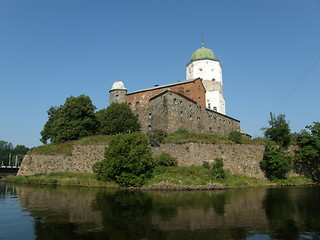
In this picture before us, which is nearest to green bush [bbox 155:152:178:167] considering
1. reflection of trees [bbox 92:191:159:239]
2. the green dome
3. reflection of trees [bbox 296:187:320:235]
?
reflection of trees [bbox 92:191:159:239]

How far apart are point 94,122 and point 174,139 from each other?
1634cm

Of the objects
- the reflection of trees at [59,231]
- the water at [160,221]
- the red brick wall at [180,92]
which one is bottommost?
the water at [160,221]

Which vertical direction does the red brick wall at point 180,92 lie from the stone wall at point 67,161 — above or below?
above

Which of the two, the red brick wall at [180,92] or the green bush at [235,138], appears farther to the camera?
the red brick wall at [180,92]

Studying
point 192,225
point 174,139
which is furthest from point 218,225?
point 174,139

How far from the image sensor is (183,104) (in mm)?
41219

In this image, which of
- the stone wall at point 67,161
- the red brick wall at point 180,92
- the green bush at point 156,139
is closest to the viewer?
the green bush at point 156,139

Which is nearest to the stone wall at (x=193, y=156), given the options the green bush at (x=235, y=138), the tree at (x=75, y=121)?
the green bush at (x=235, y=138)

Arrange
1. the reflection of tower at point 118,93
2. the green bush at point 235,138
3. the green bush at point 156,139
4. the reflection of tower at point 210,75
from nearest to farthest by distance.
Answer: the green bush at point 156,139 → the green bush at point 235,138 → the reflection of tower at point 118,93 → the reflection of tower at point 210,75

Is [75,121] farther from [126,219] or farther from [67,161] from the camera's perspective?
[126,219]

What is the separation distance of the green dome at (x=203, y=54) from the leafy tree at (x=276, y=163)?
36.2m

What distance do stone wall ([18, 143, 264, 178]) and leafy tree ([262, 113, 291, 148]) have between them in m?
2.79

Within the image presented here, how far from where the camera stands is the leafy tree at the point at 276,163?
3052cm

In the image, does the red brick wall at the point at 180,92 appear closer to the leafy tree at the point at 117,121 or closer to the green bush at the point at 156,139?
the leafy tree at the point at 117,121
